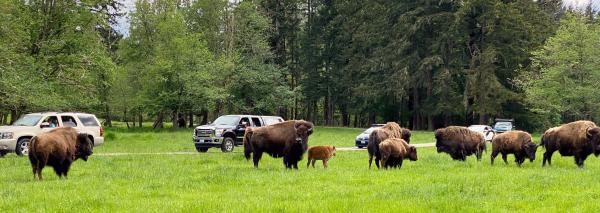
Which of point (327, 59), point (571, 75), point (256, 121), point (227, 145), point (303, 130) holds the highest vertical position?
point (327, 59)

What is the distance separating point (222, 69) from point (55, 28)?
72.6 feet

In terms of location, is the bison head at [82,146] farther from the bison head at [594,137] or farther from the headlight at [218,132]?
the bison head at [594,137]

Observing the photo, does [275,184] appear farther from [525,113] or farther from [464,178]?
[525,113]

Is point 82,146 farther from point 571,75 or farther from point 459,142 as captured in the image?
point 571,75

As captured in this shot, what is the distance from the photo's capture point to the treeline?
36.8 metres

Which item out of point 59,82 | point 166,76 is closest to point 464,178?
point 59,82

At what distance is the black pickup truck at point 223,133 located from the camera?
28.3 metres

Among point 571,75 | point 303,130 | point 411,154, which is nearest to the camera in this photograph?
point 303,130

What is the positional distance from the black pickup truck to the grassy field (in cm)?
949

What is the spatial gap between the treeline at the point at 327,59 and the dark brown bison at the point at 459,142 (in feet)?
67.8

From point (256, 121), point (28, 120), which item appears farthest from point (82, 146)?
point (256, 121)

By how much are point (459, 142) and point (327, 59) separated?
5012cm

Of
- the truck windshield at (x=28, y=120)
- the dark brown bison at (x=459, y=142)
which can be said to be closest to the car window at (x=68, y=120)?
the truck windshield at (x=28, y=120)

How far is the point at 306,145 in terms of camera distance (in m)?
17.9
